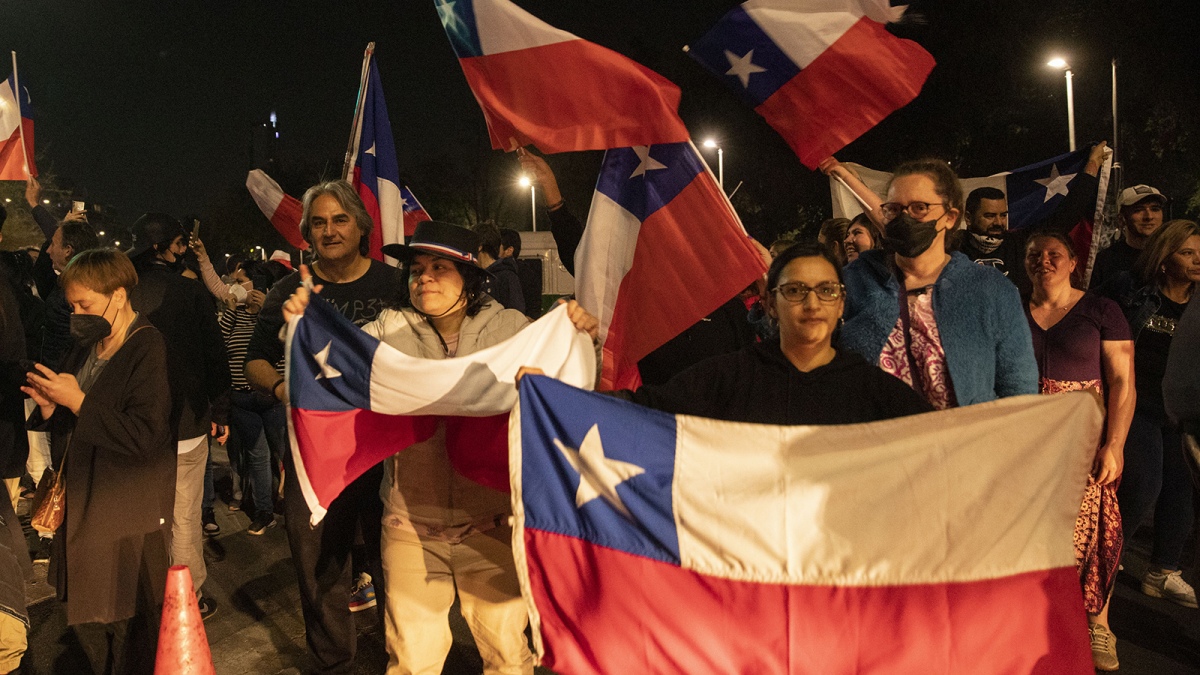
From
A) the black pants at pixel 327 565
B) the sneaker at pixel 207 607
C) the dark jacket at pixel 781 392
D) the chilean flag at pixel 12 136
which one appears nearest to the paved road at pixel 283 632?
the sneaker at pixel 207 607

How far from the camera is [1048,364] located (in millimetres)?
4852

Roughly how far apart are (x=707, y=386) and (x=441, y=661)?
5.41 ft

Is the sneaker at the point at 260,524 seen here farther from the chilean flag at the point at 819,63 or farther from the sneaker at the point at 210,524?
the chilean flag at the point at 819,63

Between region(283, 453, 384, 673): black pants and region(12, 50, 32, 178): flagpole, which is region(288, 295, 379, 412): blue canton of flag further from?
region(12, 50, 32, 178): flagpole

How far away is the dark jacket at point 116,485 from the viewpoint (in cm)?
417

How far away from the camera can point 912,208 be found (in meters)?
3.61

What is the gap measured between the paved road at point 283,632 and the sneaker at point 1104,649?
7 centimetres

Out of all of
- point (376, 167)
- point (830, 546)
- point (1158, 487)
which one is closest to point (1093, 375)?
point (1158, 487)

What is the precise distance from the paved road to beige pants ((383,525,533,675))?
1.14 meters

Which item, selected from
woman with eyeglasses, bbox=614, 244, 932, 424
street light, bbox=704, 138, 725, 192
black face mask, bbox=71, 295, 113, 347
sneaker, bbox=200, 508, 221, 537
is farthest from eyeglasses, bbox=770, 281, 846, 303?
street light, bbox=704, 138, 725, 192

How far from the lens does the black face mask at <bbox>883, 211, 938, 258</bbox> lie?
3578 mm

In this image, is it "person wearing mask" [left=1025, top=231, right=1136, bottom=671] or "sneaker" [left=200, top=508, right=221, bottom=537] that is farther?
"sneaker" [left=200, top=508, right=221, bottom=537]

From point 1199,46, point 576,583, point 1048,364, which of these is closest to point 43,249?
point 576,583

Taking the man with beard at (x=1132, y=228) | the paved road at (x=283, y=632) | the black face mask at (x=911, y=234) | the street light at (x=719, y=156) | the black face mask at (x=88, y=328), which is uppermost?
the street light at (x=719, y=156)
